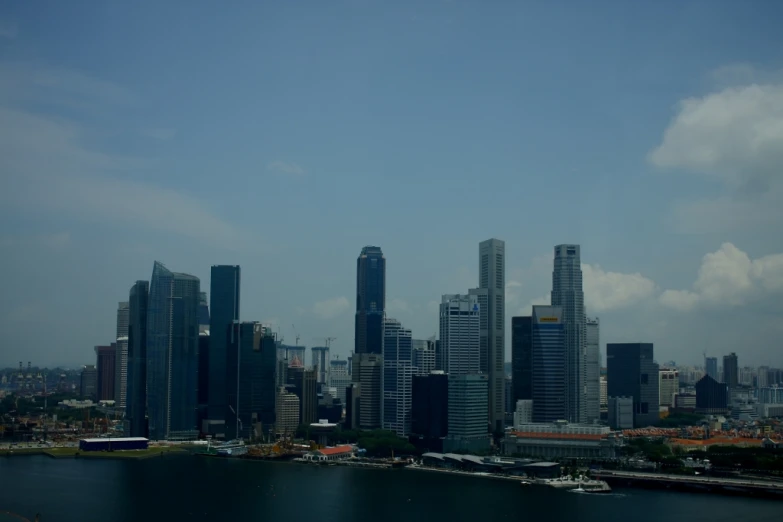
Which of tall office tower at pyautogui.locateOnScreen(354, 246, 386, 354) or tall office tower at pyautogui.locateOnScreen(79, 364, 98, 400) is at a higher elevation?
tall office tower at pyautogui.locateOnScreen(354, 246, 386, 354)

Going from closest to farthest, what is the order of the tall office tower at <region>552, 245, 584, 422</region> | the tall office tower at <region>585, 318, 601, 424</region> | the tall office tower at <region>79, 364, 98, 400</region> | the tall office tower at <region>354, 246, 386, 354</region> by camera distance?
the tall office tower at <region>552, 245, 584, 422</region>, the tall office tower at <region>585, 318, 601, 424</region>, the tall office tower at <region>354, 246, 386, 354</region>, the tall office tower at <region>79, 364, 98, 400</region>

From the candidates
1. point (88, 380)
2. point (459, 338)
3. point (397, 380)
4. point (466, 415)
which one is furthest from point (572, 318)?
point (88, 380)

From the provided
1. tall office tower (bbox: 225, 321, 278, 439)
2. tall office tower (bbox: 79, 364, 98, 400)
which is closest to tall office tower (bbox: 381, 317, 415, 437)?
tall office tower (bbox: 225, 321, 278, 439)

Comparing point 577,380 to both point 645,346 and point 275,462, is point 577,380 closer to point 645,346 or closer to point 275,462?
point 645,346

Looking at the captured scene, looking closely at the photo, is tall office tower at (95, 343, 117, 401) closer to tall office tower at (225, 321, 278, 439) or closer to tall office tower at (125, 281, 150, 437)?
tall office tower at (125, 281, 150, 437)

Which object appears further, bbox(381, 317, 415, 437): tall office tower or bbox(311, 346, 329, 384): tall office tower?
bbox(311, 346, 329, 384): tall office tower

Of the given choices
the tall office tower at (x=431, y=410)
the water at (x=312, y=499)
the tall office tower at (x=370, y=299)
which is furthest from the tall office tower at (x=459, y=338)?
the water at (x=312, y=499)
